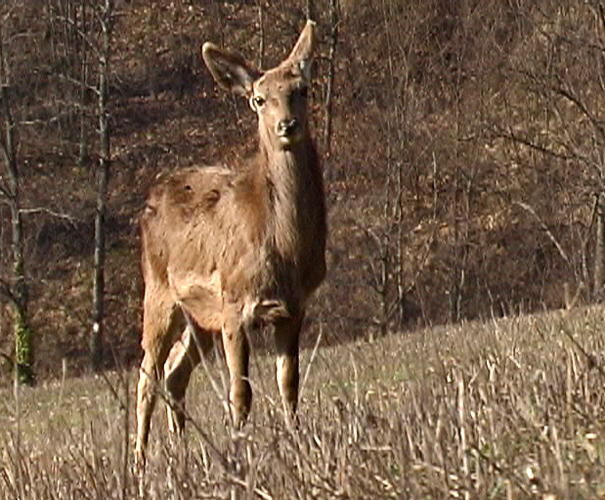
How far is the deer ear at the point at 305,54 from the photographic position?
36.4 ft

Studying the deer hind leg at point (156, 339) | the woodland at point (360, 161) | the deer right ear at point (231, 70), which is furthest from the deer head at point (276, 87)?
the woodland at point (360, 161)

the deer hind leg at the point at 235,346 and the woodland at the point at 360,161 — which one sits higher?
the woodland at the point at 360,161

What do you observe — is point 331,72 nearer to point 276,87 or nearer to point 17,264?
point 17,264

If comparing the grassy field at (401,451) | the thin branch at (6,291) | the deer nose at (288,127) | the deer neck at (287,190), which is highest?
the deer nose at (288,127)

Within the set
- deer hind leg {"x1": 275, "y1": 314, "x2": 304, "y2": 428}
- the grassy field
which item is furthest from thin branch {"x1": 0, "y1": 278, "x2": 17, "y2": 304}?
the grassy field

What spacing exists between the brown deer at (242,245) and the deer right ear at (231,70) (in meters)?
0.01

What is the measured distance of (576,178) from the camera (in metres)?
34.1

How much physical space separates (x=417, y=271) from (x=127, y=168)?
1180cm

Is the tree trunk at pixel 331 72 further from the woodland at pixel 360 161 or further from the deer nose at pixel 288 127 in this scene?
the deer nose at pixel 288 127

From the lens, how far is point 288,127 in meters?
10.4

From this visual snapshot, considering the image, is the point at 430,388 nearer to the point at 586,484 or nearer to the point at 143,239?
the point at 586,484

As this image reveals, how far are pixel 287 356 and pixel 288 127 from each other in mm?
1560

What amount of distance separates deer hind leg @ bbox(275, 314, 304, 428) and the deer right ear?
6.05 ft

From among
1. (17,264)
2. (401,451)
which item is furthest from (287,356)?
(17,264)
